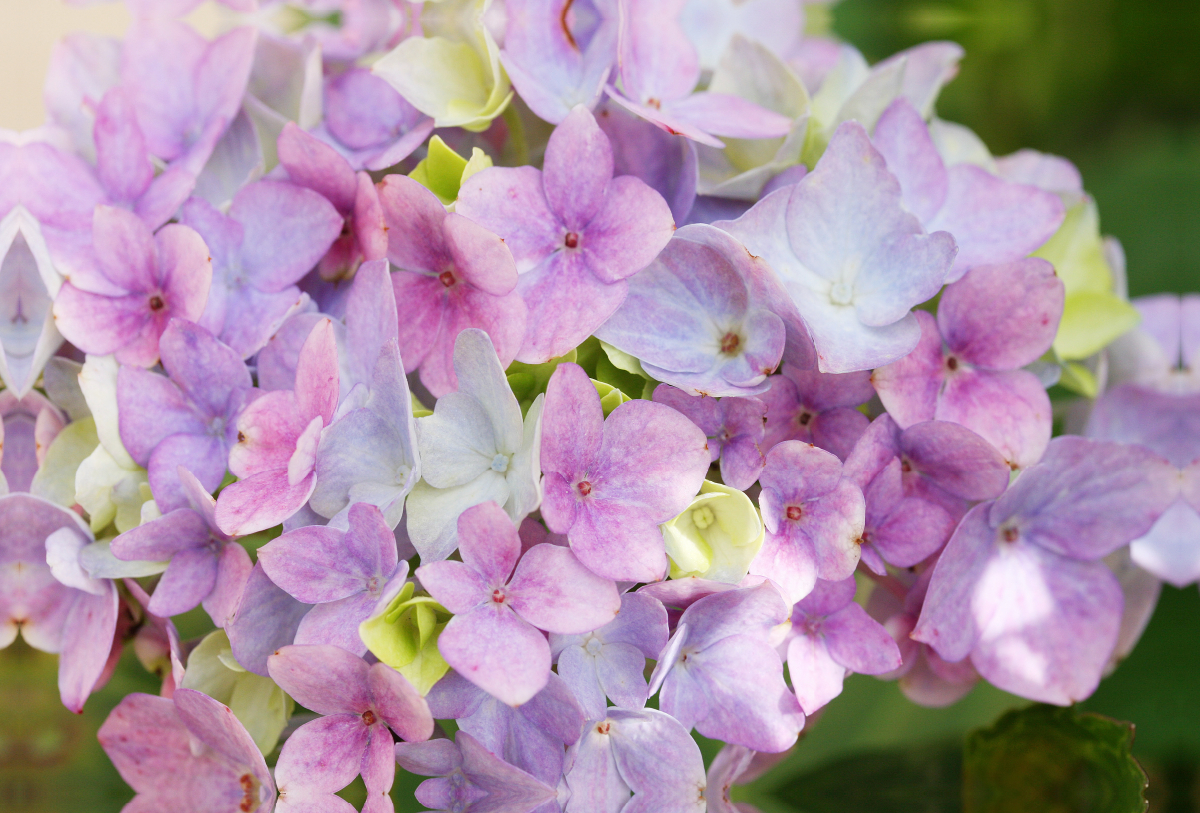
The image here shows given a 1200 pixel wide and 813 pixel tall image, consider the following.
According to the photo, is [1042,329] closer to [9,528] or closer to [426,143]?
[426,143]

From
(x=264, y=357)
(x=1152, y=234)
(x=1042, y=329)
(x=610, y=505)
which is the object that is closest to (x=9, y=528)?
(x=264, y=357)

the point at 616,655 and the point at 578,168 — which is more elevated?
the point at 578,168

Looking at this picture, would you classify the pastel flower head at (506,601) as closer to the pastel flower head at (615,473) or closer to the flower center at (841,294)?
the pastel flower head at (615,473)

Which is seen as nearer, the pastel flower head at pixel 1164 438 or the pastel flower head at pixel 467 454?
the pastel flower head at pixel 467 454

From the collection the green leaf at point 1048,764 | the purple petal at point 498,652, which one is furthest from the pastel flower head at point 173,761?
the green leaf at point 1048,764

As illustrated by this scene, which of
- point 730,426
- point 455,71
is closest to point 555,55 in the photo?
point 455,71

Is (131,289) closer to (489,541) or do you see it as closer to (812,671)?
(489,541)

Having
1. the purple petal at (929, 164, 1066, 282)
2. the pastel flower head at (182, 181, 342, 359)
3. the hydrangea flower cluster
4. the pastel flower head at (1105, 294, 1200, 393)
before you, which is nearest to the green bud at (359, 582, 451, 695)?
the hydrangea flower cluster
